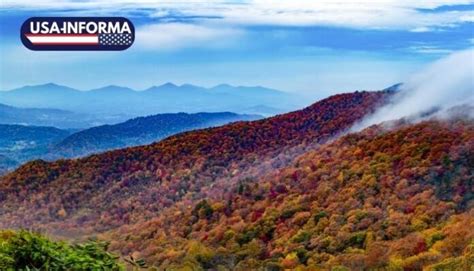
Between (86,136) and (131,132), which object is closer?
(86,136)

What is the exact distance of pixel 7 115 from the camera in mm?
17172

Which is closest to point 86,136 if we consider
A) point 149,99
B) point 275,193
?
point 149,99

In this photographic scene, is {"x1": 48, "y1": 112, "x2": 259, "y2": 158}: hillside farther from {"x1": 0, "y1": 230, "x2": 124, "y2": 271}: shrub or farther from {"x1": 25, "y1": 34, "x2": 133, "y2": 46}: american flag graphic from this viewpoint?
{"x1": 0, "y1": 230, "x2": 124, "y2": 271}: shrub

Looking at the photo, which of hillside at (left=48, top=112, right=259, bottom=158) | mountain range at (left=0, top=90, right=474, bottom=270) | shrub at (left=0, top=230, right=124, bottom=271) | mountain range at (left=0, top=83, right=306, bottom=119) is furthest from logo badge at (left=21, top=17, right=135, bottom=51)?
hillside at (left=48, top=112, right=259, bottom=158)

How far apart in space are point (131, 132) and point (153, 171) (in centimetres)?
192

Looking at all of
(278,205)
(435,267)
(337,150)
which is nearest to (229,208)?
(278,205)

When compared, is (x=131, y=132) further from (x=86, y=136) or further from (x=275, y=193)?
(x=275, y=193)

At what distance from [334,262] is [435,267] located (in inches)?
84.6

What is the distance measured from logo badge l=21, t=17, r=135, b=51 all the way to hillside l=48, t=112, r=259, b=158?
879 centimetres

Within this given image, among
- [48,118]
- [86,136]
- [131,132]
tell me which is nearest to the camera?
[86,136]

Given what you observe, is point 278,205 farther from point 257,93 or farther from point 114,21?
point 114,21

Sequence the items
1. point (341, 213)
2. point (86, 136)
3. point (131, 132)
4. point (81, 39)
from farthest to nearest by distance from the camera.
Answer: point (131, 132)
point (86, 136)
point (341, 213)
point (81, 39)

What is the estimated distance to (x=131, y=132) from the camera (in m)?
19.1

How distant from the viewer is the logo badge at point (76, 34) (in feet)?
27.7
